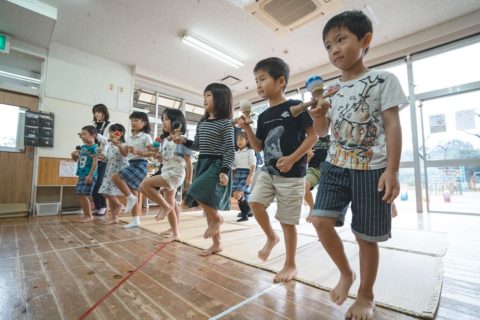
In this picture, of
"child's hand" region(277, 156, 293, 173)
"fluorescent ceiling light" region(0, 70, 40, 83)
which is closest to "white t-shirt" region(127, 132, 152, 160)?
"child's hand" region(277, 156, 293, 173)

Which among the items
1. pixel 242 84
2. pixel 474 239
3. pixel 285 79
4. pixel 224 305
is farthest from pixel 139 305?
pixel 242 84

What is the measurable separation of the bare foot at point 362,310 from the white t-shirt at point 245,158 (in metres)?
2.54

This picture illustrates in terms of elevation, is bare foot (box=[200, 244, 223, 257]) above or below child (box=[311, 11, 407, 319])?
below

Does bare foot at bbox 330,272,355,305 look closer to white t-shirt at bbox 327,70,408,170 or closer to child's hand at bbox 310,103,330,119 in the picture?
white t-shirt at bbox 327,70,408,170

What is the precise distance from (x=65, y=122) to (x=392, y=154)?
5022 millimetres

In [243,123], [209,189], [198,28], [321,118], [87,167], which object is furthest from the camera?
[198,28]

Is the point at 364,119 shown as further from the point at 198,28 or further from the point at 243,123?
the point at 198,28

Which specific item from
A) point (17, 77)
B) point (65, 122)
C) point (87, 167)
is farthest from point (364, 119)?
point (17, 77)

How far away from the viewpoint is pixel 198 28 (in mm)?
3789

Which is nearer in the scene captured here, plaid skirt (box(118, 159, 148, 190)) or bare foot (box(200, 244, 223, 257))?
bare foot (box(200, 244, 223, 257))

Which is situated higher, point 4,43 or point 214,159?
point 4,43

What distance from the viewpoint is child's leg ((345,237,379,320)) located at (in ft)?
2.68

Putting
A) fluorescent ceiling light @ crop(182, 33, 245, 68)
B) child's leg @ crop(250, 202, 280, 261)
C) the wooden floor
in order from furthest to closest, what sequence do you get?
fluorescent ceiling light @ crop(182, 33, 245, 68)
child's leg @ crop(250, 202, 280, 261)
the wooden floor

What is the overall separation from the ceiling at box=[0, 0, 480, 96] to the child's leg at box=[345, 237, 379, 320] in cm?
345
